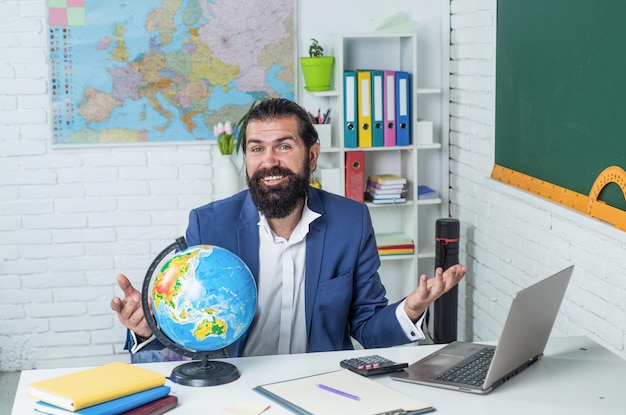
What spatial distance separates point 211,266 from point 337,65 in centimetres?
258

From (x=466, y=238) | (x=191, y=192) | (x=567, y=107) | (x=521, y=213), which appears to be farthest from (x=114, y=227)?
(x=567, y=107)

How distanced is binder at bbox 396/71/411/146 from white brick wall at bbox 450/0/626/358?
0.27 m

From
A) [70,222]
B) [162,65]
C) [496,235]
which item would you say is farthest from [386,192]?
[70,222]

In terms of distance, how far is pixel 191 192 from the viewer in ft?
15.1

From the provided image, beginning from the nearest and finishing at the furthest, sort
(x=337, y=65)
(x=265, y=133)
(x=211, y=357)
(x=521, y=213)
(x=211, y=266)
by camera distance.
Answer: (x=211, y=266)
(x=211, y=357)
(x=265, y=133)
(x=521, y=213)
(x=337, y=65)

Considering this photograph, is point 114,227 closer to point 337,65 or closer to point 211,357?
point 337,65

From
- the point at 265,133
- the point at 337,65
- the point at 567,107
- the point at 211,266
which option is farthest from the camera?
the point at 337,65

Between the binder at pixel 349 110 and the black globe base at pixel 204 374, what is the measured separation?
2424 mm

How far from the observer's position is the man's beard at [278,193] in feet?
8.64

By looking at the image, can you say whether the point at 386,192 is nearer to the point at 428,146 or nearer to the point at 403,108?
the point at 428,146

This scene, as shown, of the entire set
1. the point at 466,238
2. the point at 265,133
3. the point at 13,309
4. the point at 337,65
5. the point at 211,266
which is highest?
the point at 337,65

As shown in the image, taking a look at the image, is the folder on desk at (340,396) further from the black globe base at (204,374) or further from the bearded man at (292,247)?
the bearded man at (292,247)

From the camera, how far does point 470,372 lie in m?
2.10

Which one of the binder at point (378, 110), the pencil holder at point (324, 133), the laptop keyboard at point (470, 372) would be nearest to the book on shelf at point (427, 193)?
the binder at point (378, 110)
